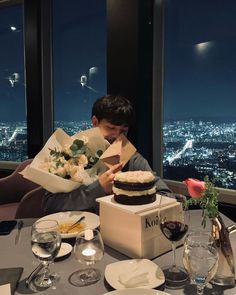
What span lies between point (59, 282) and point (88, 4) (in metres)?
3.16

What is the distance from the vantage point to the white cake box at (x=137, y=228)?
1202 mm

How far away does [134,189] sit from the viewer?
1.27 m

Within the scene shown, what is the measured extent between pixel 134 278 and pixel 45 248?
307mm

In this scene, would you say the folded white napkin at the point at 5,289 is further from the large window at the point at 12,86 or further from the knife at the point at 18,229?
the large window at the point at 12,86

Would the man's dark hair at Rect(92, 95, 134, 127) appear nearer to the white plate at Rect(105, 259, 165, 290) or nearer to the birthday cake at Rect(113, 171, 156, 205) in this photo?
the birthday cake at Rect(113, 171, 156, 205)

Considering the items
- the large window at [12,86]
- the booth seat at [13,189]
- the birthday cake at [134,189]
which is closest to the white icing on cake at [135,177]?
the birthday cake at [134,189]

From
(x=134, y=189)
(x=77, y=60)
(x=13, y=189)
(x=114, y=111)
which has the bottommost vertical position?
(x=13, y=189)

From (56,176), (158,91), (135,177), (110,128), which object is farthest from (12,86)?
(135,177)

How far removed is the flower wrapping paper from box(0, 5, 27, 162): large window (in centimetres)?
250

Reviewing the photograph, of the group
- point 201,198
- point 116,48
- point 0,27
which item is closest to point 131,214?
point 201,198

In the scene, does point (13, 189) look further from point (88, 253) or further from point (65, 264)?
point (88, 253)

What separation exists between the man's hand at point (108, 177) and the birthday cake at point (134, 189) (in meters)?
0.23

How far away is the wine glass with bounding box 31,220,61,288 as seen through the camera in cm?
106

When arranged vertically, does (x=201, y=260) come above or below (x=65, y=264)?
above
